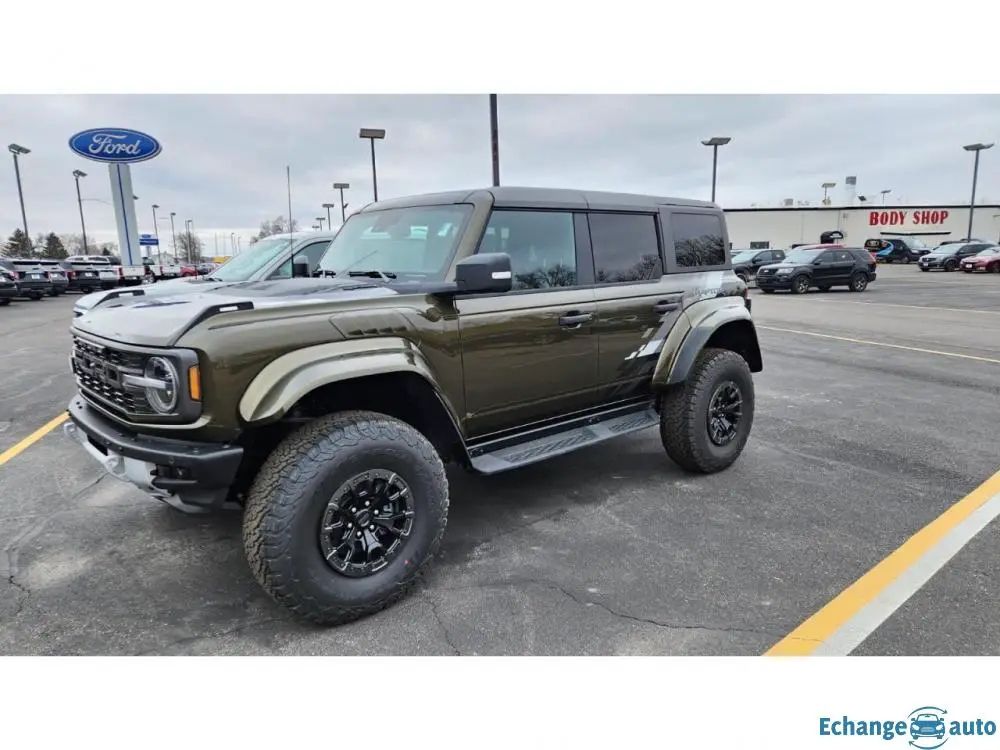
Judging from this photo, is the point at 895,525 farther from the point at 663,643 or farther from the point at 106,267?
the point at 106,267

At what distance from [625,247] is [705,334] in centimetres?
84

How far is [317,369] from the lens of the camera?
268 centimetres

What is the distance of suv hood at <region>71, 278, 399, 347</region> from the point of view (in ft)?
8.49

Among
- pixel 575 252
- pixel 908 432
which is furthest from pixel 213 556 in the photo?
pixel 908 432

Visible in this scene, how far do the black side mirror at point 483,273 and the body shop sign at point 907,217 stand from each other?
65.9m

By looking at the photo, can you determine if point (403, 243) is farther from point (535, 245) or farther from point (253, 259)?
point (253, 259)

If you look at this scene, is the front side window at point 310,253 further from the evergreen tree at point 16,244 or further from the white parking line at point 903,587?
the evergreen tree at point 16,244

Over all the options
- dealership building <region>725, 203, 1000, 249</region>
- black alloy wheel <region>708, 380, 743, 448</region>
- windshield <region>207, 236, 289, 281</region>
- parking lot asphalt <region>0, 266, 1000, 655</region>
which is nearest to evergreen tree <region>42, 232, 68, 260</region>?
dealership building <region>725, 203, 1000, 249</region>

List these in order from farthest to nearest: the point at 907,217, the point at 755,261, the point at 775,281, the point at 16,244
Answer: the point at 16,244 < the point at 907,217 < the point at 755,261 < the point at 775,281

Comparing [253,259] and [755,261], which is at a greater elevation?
[253,259]

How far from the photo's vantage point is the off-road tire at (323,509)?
2.55 metres

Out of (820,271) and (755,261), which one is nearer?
(820,271)

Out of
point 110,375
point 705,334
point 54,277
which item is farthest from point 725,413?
point 54,277

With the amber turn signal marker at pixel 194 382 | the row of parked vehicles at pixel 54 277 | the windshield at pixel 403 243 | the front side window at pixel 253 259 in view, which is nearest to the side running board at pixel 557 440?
the windshield at pixel 403 243
